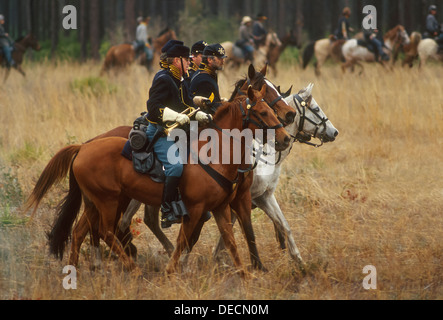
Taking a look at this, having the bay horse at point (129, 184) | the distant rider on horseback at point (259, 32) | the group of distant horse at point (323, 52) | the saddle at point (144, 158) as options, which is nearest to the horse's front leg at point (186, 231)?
the bay horse at point (129, 184)

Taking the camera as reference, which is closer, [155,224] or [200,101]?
[200,101]

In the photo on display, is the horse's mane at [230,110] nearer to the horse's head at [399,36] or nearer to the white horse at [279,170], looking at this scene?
the white horse at [279,170]

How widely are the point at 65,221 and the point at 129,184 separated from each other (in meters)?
0.90

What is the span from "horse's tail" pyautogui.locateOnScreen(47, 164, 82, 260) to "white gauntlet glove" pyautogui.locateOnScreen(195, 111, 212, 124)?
1486mm

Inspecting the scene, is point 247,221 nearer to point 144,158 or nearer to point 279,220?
point 279,220

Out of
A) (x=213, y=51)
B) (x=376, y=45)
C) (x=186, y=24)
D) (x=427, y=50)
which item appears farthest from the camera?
(x=186, y=24)

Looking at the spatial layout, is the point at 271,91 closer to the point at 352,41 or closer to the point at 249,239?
the point at 249,239

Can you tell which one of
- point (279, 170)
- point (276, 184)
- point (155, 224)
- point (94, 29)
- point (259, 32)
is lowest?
point (155, 224)

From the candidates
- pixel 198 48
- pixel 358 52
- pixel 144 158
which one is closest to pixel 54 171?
pixel 144 158

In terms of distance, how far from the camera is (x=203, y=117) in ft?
20.2

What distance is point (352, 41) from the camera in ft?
72.4

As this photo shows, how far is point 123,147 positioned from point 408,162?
5903mm

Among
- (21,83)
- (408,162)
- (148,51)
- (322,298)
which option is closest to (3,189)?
(322,298)

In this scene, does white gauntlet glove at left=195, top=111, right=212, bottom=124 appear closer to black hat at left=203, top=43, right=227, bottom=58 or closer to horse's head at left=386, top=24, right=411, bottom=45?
black hat at left=203, top=43, right=227, bottom=58
